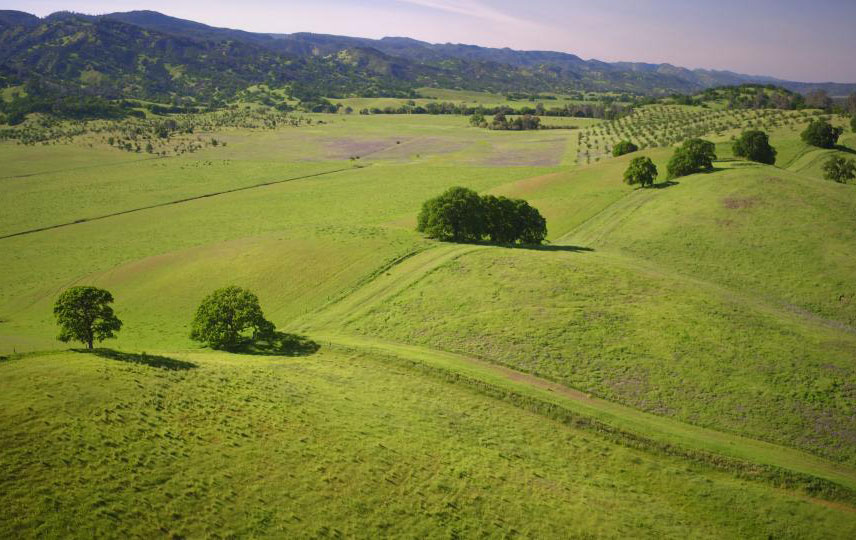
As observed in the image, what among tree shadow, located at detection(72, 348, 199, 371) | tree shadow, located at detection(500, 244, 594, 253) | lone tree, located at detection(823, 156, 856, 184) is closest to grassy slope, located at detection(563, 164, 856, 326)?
tree shadow, located at detection(500, 244, 594, 253)

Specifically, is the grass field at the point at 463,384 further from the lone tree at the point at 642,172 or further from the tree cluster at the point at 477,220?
the lone tree at the point at 642,172

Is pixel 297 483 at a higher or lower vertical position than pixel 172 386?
lower

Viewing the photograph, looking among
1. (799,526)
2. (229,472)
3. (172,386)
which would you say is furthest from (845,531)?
(172,386)

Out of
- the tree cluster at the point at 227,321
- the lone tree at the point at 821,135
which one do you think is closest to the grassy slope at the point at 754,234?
the lone tree at the point at 821,135

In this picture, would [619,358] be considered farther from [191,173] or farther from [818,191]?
[191,173]

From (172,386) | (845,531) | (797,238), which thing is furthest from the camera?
(797,238)
